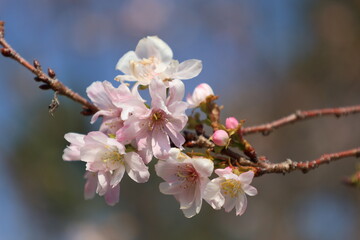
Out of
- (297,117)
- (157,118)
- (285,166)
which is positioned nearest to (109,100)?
(157,118)

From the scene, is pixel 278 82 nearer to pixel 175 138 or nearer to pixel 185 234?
pixel 185 234

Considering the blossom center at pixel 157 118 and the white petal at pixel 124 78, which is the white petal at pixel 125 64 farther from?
the blossom center at pixel 157 118

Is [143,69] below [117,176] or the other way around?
the other way around

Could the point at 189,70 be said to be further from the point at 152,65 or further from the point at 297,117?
the point at 297,117

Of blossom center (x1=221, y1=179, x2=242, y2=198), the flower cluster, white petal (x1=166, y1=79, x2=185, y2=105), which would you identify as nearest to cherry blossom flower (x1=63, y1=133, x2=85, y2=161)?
the flower cluster

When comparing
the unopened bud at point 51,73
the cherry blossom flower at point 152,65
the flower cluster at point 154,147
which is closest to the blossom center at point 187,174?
the flower cluster at point 154,147

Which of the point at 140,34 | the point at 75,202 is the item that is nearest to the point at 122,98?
the point at 75,202
